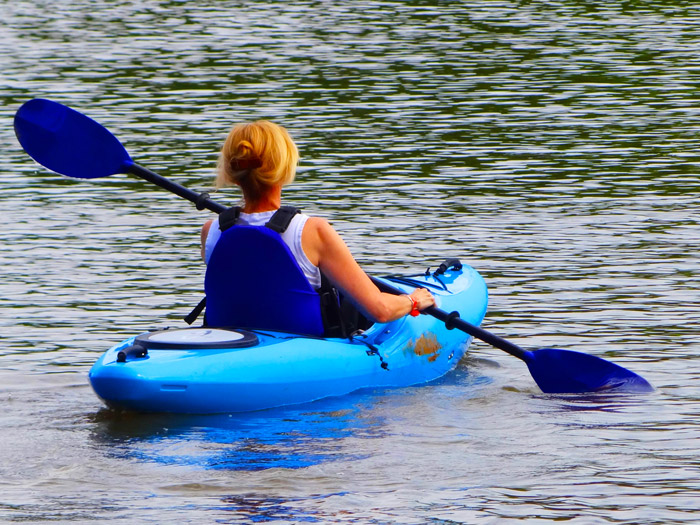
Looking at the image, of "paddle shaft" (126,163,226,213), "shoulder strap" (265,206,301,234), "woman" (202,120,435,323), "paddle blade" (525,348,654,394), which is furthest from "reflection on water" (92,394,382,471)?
"paddle shaft" (126,163,226,213)

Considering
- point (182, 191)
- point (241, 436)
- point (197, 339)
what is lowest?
point (241, 436)

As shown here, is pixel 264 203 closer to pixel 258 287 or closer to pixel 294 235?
pixel 294 235

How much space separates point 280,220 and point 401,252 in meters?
3.94

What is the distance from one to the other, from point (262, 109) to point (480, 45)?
6.72 m

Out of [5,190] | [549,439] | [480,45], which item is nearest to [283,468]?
[549,439]

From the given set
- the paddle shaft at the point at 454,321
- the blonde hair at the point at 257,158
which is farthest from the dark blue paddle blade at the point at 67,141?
the blonde hair at the point at 257,158

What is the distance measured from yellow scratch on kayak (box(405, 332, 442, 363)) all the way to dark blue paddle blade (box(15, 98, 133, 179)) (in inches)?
73.7

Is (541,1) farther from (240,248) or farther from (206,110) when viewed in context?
(240,248)

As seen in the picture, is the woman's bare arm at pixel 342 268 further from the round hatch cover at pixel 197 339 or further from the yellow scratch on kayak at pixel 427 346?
the yellow scratch on kayak at pixel 427 346

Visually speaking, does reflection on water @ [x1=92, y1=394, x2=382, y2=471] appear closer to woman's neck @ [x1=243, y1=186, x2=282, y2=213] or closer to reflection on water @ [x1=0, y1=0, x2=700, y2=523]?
reflection on water @ [x1=0, y1=0, x2=700, y2=523]

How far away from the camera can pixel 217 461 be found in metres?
5.73

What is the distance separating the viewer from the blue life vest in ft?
21.0

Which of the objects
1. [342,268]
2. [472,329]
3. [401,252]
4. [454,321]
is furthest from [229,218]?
[401,252]

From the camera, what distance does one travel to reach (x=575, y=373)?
23.0 ft
